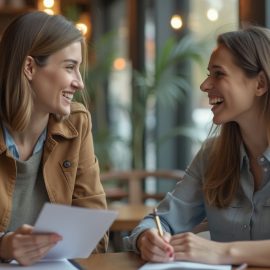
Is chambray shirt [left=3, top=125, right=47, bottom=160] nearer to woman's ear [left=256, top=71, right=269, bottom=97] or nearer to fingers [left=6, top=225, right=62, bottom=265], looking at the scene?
fingers [left=6, top=225, right=62, bottom=265]

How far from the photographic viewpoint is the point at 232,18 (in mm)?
4555

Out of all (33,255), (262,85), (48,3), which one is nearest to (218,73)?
(262,85)

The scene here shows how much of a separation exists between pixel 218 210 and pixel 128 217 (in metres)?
1.59

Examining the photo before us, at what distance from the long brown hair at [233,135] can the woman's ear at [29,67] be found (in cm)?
63

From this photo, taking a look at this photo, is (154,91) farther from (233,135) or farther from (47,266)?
(47,266)

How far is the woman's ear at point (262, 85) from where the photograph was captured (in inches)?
83.4

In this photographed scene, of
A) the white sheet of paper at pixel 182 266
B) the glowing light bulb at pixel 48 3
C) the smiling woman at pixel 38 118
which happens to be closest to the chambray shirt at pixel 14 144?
the smiling woman at pixel 38 118

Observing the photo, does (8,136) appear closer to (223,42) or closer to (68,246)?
(68,246)

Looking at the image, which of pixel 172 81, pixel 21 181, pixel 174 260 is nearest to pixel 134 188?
pixel 172 81

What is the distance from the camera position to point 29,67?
2.26 metres

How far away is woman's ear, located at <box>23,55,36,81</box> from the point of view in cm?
→ 224

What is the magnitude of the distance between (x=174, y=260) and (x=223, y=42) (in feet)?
2.44

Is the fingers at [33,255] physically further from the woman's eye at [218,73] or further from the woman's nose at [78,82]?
the woman's eye at [218,73]

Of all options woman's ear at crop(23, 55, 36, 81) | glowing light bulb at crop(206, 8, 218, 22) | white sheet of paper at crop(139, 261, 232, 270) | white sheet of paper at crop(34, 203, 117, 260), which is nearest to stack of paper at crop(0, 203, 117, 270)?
white sheet of paper at crop(34, 203, 117, 260)
